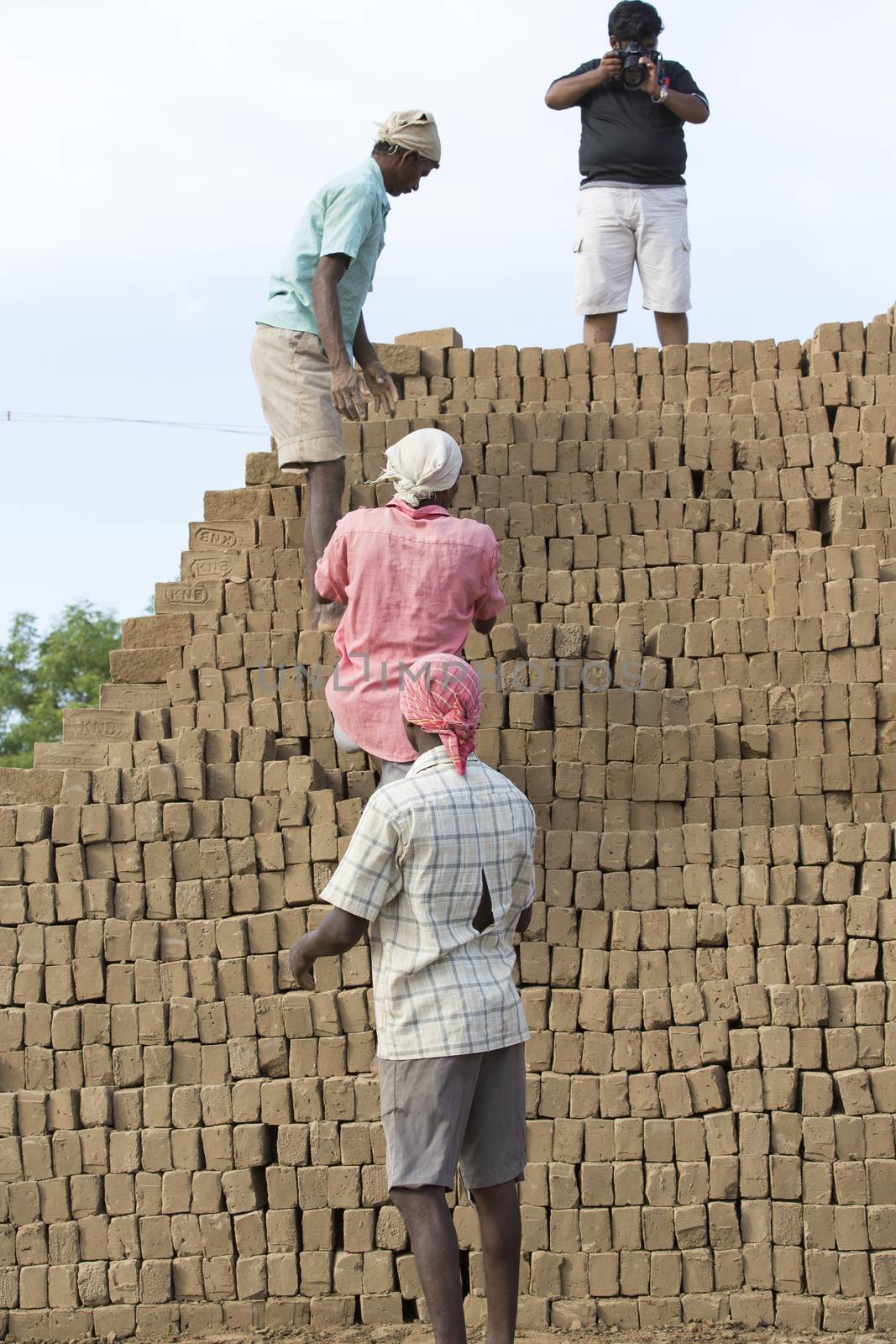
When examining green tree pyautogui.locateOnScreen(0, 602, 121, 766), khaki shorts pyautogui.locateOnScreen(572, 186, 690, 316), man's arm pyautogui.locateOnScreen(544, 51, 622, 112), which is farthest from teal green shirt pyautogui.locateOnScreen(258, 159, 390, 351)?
green tree pyautogui.locateOnScreen(0, 602, 121, 766)

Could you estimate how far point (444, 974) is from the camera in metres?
3.66

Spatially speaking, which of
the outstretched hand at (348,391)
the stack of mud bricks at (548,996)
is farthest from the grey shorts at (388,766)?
the outstretched hand at (348,391)

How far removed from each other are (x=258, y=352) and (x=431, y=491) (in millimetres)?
1717

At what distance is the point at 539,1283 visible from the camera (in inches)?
198

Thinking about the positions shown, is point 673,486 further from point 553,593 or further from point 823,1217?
point 823,1217

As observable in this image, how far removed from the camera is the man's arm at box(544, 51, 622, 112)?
7.65 metres

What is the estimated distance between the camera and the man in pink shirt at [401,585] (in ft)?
15.4

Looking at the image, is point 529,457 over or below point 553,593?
over

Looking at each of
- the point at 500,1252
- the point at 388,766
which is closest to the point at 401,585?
the point at 388,766

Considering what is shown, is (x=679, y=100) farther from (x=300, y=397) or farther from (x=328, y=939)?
(x=328, y=939)

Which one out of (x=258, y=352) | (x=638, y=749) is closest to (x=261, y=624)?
(x=258, y=352)

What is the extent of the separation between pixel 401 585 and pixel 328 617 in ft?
3.48

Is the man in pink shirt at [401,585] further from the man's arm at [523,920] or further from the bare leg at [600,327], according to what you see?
the bare leg at [600,327]

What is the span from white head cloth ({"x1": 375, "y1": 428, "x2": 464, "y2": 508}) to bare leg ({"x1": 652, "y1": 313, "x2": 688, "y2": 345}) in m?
3.30
